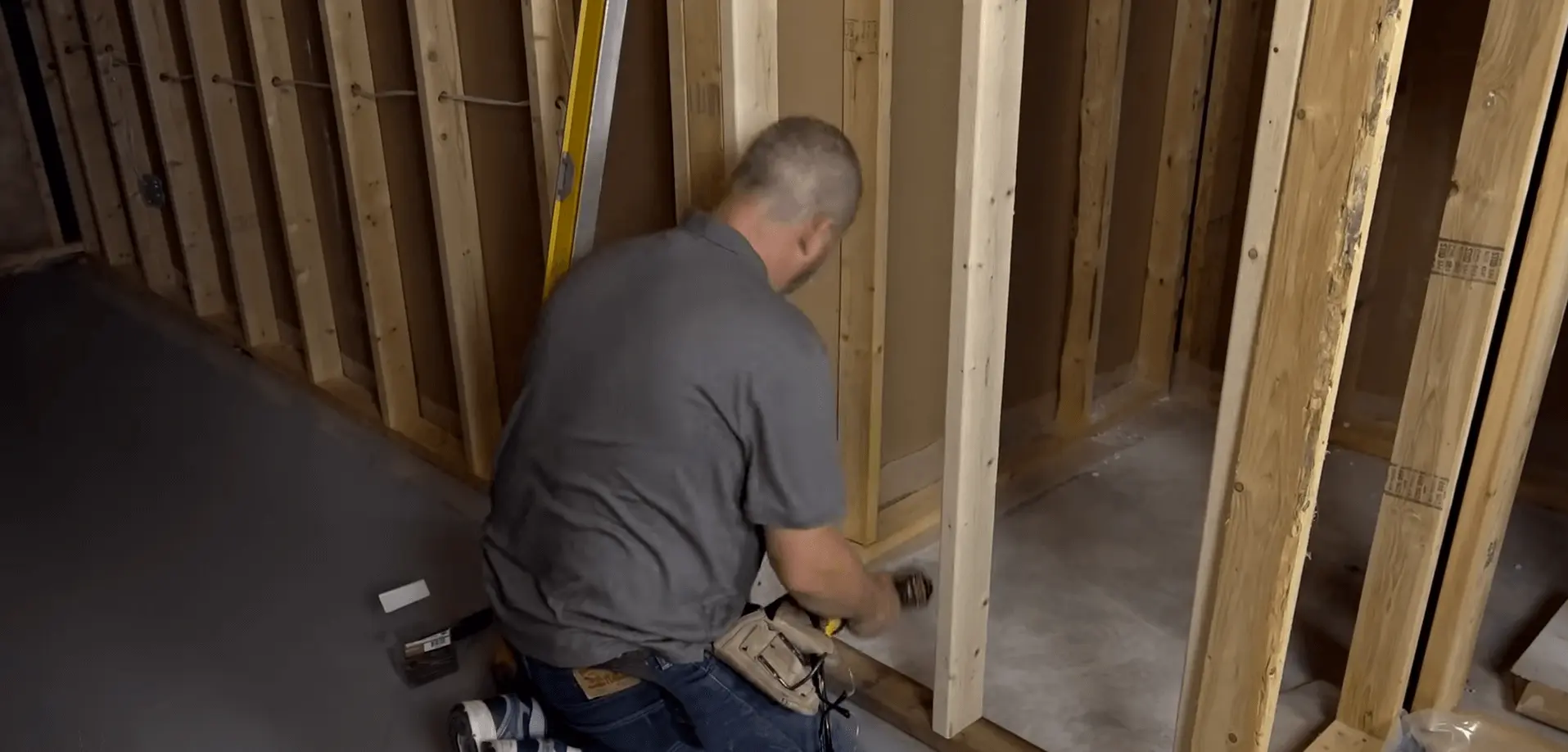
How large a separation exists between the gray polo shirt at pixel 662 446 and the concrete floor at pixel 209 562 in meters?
0.63

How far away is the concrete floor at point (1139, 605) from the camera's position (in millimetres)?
2385

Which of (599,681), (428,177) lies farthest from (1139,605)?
(428,177)

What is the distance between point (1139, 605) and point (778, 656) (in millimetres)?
1155

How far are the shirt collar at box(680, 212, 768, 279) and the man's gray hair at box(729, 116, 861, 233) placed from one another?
0.07 meters

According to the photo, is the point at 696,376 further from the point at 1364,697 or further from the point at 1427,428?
the point at 1364,697

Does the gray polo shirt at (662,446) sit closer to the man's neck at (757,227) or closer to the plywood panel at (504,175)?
the man's neck at (757,227)

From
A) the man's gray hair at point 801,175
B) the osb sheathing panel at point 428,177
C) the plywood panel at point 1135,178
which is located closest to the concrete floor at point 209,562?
the osb sheathing panel at point 428,177

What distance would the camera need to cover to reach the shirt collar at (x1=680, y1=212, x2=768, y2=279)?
6.04ft

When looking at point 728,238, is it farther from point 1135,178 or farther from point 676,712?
point 1135,178

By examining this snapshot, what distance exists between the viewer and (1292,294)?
5.16 feet

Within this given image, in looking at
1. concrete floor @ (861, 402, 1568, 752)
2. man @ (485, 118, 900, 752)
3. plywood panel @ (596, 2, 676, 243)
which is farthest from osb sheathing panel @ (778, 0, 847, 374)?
concrete floor @ (861, 402, 1568, 752)

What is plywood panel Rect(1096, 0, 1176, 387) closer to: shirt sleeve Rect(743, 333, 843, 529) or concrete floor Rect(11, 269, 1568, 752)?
concrete floor Rect(11, 269, 1568, 752)

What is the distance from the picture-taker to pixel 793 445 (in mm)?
1758

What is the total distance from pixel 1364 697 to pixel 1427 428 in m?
0.57
